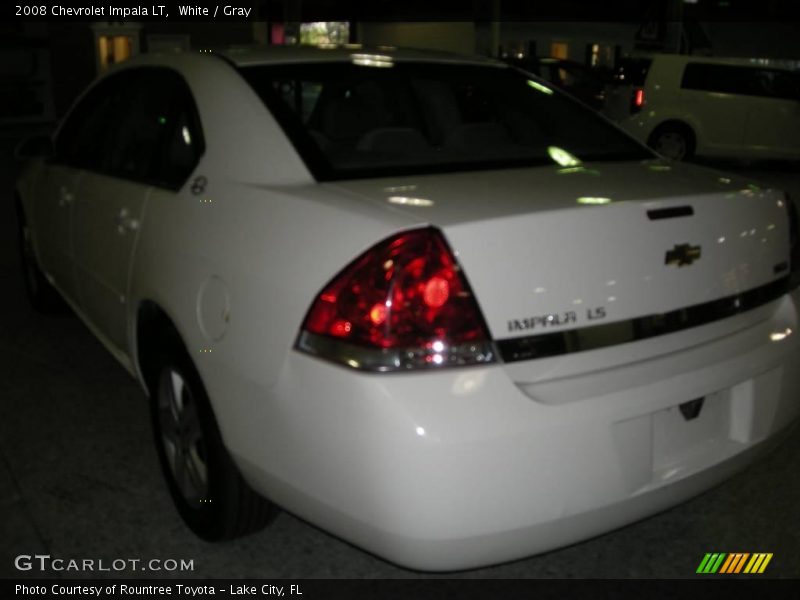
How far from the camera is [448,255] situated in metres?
2.01

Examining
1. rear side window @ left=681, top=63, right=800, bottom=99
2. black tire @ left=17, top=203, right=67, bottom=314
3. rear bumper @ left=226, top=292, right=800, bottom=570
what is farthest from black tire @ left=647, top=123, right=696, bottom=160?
rear bumper @ left=226, top=292, right=800, bottom=570

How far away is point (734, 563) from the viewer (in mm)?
2752

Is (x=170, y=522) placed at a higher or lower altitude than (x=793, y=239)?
lower

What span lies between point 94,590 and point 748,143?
12.4 metres

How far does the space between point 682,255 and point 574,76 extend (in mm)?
13177

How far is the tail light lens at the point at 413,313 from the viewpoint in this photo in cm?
200

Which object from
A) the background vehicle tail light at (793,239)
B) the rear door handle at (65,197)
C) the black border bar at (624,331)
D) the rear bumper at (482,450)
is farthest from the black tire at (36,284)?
the background vehicle tail light at (793,239)

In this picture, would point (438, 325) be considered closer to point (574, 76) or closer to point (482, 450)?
point (482, 450)

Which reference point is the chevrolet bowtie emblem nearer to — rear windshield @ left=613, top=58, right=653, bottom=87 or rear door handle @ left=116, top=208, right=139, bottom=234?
rear door handle @ left=116, top=208, right=139, bottom=234

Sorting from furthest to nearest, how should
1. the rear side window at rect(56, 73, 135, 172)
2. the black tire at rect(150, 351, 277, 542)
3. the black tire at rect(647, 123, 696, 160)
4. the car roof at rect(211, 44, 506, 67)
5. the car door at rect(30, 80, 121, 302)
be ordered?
the black tire at rect(647, 123, 696, 160) → the car door at rect(30, 80, 121, 302) → the rear side window at rect(56, 73, 135, 172) → the car roof at rect(211, 44, 506, 67) → the black tire at rect(150, 351, 277, 542)

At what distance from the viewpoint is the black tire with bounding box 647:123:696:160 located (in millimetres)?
13391

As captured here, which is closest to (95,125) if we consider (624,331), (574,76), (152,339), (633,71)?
(152,339)

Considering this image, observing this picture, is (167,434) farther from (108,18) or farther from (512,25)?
(512,25)

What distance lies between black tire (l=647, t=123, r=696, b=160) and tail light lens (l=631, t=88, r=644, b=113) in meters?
0.45
